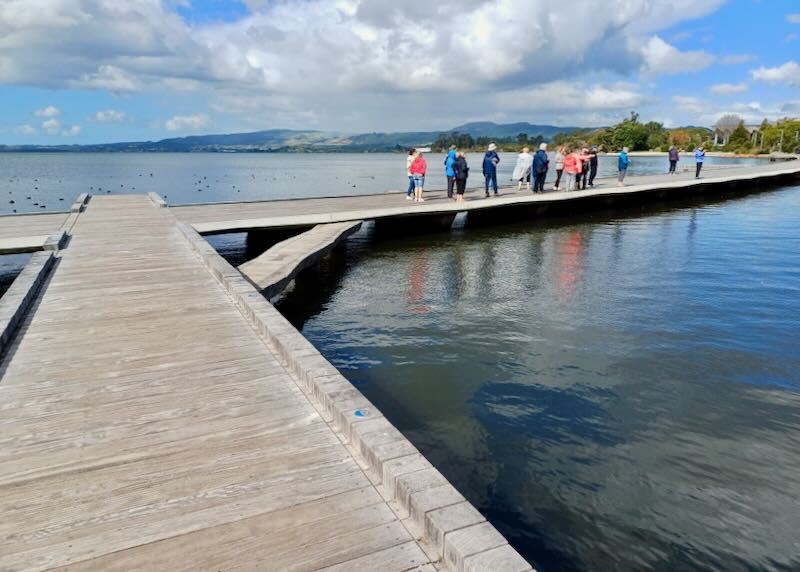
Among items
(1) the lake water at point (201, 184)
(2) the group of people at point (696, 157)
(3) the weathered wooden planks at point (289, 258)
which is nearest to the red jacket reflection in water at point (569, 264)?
(3) the weathered wooden planks at point (289, 258)

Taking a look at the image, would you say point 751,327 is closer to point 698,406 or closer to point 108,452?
point 698,406

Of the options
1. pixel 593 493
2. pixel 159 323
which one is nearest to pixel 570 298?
pixel 593 493

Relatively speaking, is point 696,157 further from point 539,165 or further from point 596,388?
point 596,388

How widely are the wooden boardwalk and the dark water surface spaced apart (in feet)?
6.24

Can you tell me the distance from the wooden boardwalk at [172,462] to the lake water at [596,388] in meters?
1.89

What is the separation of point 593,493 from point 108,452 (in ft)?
12.7

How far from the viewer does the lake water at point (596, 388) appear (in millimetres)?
4512

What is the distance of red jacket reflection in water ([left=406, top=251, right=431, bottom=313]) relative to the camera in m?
10.4

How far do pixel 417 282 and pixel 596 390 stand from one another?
237 inches

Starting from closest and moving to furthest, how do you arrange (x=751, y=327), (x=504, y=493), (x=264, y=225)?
(x=504, y=493)
(x=751, y=327)
(x=264, y=225)

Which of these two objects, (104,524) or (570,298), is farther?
(570,298)

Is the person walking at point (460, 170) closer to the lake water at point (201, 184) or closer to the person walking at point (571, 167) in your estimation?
the person walking at point (571, 167)

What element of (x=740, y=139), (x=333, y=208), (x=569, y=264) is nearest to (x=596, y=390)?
(x=569, y=264)

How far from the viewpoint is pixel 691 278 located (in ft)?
41.2
